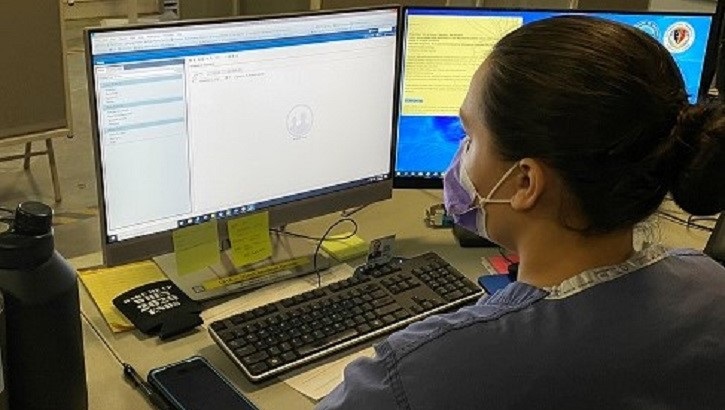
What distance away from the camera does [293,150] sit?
151 centimetres

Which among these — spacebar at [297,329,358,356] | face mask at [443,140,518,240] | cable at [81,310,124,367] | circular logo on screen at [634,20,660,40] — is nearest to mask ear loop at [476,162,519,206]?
face mask at [443,140,518,240]

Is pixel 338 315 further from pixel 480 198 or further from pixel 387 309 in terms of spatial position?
pixel 480 198

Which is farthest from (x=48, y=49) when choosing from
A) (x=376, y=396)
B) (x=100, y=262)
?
(x=376, y=396)

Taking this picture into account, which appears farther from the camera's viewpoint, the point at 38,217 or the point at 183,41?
the point at 183,41

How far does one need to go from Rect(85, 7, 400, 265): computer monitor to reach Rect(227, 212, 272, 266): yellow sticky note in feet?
0.05

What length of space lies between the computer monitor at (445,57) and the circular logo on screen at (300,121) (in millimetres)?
236

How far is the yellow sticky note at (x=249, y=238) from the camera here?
1487mm

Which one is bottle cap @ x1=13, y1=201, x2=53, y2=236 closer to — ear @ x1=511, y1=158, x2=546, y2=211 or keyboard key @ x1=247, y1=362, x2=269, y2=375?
keyboard key @ x1=247, y1=362, x2=269, y2=375

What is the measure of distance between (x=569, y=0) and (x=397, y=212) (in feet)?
9.34

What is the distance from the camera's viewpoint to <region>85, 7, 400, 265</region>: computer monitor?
1305mm

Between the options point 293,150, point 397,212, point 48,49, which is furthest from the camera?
point 48,49

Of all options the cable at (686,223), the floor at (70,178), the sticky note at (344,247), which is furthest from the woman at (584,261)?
the floor at (70,178)

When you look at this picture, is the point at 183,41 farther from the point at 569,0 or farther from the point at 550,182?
the point at 569,0

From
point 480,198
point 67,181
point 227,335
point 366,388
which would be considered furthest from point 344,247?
point 67,181
